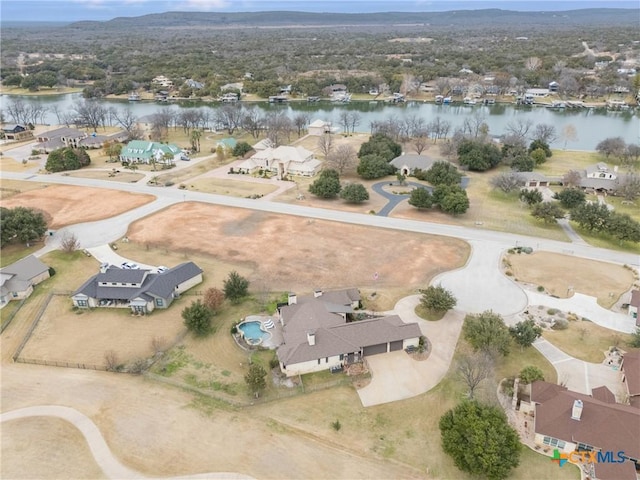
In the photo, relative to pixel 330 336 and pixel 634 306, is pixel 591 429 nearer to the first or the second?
pixel 330 336

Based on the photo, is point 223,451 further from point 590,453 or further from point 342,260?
point 342,260

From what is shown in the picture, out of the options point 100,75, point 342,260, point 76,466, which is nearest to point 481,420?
point 76,466

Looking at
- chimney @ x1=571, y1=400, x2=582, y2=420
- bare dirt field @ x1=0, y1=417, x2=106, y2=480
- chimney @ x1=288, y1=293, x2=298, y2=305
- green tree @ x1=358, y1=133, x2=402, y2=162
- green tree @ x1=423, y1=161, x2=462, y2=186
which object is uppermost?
green tree @ x1=358, y1=133, x2=402, y2=162

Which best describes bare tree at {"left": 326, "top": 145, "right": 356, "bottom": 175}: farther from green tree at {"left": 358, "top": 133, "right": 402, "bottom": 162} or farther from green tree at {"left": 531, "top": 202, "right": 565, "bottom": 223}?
green tree at {"left": 531, "top": 202, "right": 565, "bottom": 223}

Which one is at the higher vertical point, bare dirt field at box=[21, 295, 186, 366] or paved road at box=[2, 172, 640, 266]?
paved road at box=[2, 172, 640, 266]

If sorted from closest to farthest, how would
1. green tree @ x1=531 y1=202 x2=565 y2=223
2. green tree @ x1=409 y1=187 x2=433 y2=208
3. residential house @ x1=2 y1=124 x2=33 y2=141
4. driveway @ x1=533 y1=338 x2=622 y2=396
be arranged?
driveway @ x1=533 y1=338 x2=622 y2=396 < green tree @ x1=531 y1=202 x2=565 y2=223 < green tree @ x1=409 y1=187 x2=433 y2=208 < residential house @ x1=2 y1=124 x2=33 y2=141

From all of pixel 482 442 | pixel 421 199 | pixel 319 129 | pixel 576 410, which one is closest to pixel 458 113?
pixel 319 129

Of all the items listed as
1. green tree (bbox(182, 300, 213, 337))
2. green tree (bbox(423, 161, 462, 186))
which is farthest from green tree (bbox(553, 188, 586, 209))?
green tree (bbox(182, 300, 213, 337))
